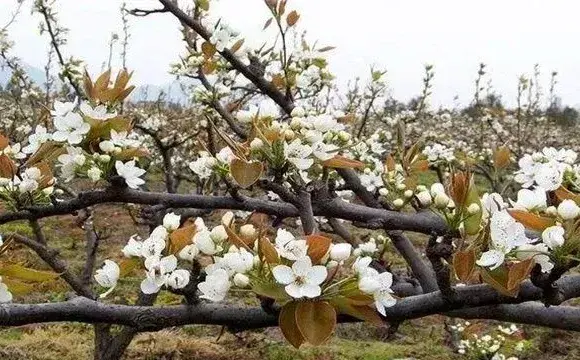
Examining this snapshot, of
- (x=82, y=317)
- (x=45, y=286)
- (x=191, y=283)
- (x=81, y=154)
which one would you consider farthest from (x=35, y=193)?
(x=45, y=286)

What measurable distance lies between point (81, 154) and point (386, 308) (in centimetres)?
82

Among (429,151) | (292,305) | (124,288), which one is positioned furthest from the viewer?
(124,288)

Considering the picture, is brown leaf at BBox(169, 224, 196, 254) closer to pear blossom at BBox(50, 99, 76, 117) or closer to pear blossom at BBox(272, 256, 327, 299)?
pear blossom at BBox(272, 256, 327, 299)

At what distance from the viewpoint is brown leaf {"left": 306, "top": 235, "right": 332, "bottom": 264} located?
1012 mm

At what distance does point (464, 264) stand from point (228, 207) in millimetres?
777

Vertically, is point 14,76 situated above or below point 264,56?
above

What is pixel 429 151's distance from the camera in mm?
4188

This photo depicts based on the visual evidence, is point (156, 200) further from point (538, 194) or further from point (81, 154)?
point (538, 194)

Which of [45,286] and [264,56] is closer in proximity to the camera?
[264,56]

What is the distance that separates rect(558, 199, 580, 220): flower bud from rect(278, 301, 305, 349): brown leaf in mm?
423

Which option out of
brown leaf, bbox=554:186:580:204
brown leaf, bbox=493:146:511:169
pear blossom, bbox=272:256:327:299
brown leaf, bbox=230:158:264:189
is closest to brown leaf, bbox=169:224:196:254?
brown leaf, bbox=230:158:264:189

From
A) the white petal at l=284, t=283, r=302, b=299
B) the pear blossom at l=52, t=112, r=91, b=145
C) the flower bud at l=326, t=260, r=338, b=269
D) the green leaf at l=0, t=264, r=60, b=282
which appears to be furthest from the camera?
the pear blossom at l=52, t=112, r=91, b=145

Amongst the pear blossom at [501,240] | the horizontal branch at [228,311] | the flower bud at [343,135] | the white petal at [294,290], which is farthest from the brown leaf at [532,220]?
the flower bud at [343,135]

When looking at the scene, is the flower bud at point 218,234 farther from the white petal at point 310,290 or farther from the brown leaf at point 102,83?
the brown leaf at point 102,83
